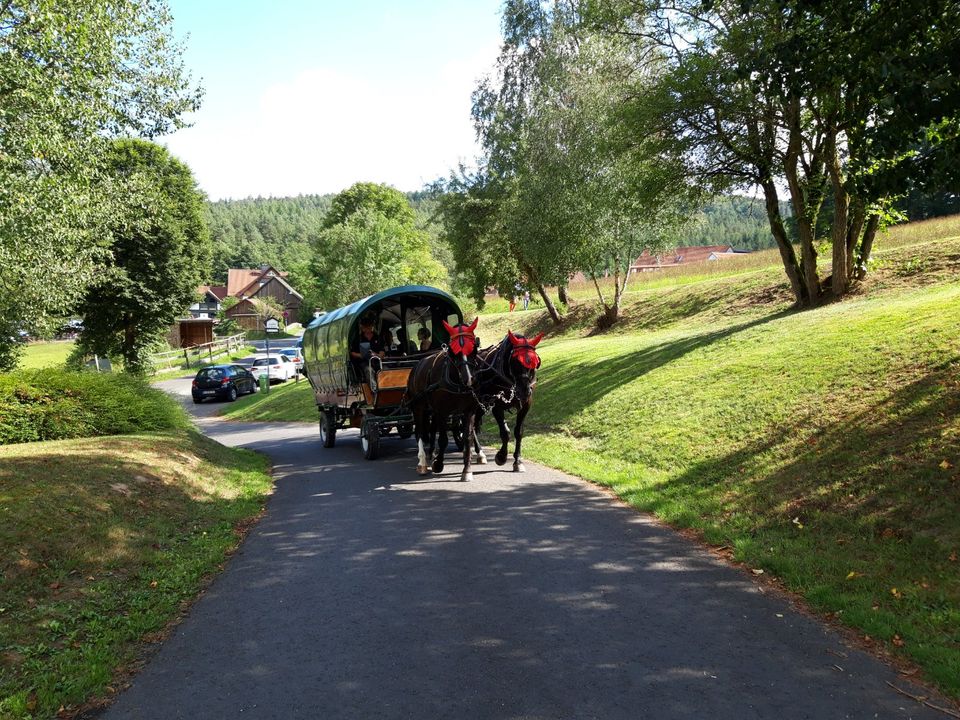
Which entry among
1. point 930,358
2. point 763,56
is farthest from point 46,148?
point 930,358

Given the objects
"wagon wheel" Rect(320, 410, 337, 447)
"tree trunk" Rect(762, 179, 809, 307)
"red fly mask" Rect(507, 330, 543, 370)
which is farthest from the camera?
"tree trunk" Rect(762, 179, 809, 307)

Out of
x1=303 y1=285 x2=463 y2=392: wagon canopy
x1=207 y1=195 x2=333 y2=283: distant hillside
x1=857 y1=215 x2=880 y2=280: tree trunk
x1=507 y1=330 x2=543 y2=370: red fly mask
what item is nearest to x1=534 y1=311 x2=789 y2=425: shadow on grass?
x1=857 y1=215 x2=880 y2=280: tree trunk

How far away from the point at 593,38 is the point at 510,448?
63.9 feet

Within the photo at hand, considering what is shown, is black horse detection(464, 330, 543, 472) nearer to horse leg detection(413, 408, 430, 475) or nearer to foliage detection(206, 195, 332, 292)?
horse leg detection(413, 408, 430, 475)

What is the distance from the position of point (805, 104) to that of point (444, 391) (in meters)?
11.2

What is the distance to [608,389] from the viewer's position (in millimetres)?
15336

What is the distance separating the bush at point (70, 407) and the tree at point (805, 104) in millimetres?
12369

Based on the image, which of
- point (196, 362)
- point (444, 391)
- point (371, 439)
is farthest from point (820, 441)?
point (196, 362)

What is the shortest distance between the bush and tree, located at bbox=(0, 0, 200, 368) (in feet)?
6.65

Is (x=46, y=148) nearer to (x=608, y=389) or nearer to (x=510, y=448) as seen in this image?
(x=510, y=448)

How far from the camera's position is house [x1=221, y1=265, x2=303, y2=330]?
89.3 meters

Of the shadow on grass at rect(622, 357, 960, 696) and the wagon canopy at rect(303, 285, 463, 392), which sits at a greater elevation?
the wagon canopy at rect(303, 285, 463, 392)

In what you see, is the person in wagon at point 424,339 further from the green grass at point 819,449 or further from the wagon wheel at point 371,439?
the green grass at point 819,449

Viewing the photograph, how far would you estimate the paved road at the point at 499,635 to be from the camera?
12.3 feet
